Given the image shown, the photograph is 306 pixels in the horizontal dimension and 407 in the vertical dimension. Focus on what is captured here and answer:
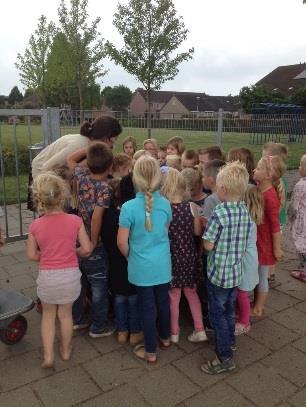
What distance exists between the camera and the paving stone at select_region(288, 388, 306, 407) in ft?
8.12

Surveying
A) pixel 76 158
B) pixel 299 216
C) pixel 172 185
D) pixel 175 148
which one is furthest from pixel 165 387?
pixel 175 148

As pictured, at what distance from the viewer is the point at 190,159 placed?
13.9ft

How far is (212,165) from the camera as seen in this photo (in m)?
3.32

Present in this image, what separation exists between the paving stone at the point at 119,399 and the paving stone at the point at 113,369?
68 millimetres

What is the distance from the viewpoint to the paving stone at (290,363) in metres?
2.73

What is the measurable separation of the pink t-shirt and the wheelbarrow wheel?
633 millimetres

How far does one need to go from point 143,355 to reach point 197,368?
40cm

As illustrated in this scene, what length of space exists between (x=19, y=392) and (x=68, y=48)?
2217 cm

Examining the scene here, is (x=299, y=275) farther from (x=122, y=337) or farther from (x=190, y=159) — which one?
Result: (x=122, y=337)

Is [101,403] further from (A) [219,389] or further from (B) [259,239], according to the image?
(B) [259,239]

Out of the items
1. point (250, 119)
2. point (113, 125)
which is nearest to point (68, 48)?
point (250, 119)

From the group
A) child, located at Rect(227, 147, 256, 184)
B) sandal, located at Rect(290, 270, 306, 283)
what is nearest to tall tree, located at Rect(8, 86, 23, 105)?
sandal, located at Rect(290, 270, 306, 283)

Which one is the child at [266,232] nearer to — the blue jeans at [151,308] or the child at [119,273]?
the blue jeans at [151,308]

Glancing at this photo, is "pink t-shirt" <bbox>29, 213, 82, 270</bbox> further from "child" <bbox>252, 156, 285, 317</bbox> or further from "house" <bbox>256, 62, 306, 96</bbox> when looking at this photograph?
"house" <bbox>256, 62, 306, 96</bbox>
